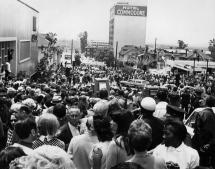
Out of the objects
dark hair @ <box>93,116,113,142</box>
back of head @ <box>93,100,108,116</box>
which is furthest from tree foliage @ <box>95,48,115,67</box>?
dark hair @ <box>93,116,113,142</box>

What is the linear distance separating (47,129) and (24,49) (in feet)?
139

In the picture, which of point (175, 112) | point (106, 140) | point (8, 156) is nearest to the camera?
point (8, 156)

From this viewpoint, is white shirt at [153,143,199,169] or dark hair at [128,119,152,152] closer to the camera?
dark hair at [128,119,152,152]

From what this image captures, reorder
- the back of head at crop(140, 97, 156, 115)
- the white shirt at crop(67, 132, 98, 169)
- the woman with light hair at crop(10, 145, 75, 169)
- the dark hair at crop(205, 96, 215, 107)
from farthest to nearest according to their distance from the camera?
the dark hair at crop(205, 96, 215, 107) < the back of head at crop(140, 97, 156, 115) < the white shirt at crop(67, 132, 98, 169) < the woman with light hair at crop(10, 145, 75, 169)

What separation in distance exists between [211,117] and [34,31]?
48.0 m

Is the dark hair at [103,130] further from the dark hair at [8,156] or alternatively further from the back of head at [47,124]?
the dark hair at [8,156]

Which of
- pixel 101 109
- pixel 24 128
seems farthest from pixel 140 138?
pixel 101 109

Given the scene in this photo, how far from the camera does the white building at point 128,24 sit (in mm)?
170625

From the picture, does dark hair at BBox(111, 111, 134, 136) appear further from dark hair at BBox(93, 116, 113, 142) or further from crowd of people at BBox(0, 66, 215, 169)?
dark hair at BBox(93, 116, 113, 142)

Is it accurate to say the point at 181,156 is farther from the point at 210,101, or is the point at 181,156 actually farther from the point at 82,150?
the point at 210,101

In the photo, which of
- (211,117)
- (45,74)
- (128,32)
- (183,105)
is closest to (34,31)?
(45,74)

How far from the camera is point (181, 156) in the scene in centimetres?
487

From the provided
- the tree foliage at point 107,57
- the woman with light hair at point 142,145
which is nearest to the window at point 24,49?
the woman with light hair at point 142,145

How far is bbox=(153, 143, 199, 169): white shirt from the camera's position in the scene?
15.9 ft
